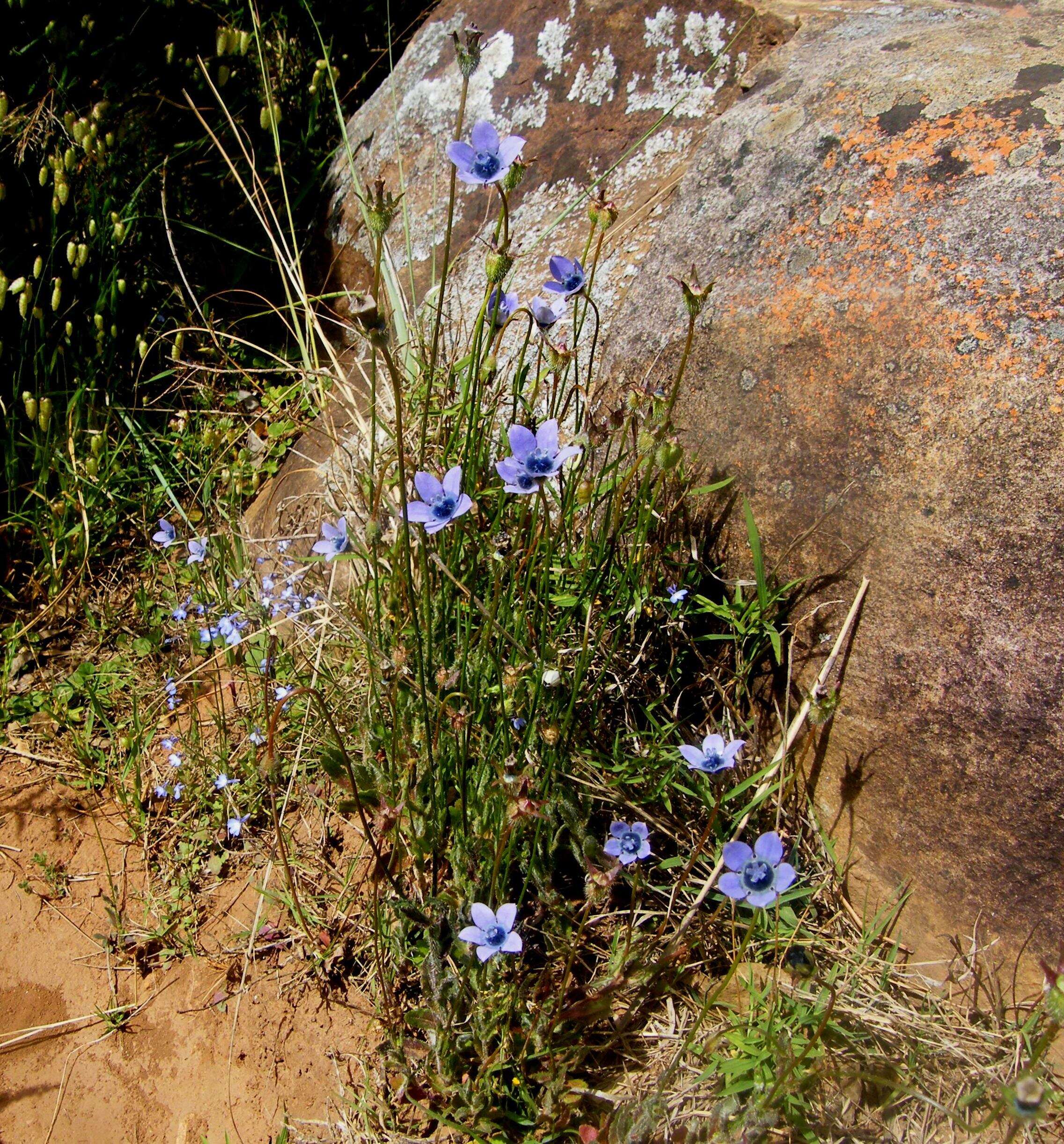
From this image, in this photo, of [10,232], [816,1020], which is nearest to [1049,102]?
[816,1020]

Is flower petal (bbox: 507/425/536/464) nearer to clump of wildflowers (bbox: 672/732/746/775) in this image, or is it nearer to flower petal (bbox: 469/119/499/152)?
flower petal (bbox: 469/119/499/152)

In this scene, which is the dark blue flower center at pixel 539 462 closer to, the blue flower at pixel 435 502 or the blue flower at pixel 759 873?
the blue flower at pixel 435 502

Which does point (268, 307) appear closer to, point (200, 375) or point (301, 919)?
point (200, 375)

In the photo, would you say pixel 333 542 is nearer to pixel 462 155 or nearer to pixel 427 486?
pixel 427 486

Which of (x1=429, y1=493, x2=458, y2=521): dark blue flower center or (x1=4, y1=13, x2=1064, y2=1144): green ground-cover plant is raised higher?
(x1=429, y1=493, x2=458, y2=521): dark blue flower center

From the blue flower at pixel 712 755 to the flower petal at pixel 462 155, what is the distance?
3.18 feet

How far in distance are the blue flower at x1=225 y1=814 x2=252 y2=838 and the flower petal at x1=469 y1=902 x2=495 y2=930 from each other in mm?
867

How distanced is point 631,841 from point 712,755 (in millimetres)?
242

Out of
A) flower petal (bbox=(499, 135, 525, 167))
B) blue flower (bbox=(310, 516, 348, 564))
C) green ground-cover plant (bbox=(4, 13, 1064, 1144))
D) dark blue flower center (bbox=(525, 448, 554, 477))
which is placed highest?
flower petal (bbox=(499, 135, 525, 167))

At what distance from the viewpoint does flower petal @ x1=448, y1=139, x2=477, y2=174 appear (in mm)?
1369

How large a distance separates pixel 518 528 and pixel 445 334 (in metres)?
1.21

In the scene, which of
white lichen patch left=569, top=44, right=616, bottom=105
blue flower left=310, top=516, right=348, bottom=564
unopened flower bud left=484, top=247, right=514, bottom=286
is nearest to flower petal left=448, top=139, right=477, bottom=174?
unopened flower bud left=484, top=247, right=514, bottom=286

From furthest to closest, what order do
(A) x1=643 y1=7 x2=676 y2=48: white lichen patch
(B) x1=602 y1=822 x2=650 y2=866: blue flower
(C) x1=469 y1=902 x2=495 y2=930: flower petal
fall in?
1. (A) x1=643 y1=7 x2=676 y2=48: white lichen patch
2. (B) x1=602 y1=822 x2=650 y2=866: blue flower
3. (C) x1=469 y1=902 x2=495 y2=930: flower petal

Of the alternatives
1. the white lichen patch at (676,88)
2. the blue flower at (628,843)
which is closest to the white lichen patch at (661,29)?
the white lichen patch at (676,88)
